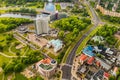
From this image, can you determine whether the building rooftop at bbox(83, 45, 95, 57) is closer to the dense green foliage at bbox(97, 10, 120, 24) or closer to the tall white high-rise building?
the tall white high-rise building

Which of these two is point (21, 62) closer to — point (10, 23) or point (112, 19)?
point (10, 23)

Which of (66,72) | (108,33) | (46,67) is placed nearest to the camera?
(46,67)

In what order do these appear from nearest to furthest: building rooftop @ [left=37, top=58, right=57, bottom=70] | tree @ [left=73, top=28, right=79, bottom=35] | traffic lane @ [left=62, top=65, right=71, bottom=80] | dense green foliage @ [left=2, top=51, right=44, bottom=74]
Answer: building rooftop @ [left=37, top=58, right=57, bottom=70]
traffic lane @ [left=62, top=65, right=71, bottom=80]
dense green foliage @ [left=2, top=51, right=44, bottom=74]
tree @ [left=73, top=28, right=79, bottom=35]

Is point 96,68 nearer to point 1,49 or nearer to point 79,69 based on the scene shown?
point 79,69

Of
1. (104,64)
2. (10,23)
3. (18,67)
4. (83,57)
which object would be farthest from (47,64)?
(10,23)

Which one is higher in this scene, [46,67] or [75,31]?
[75,31]

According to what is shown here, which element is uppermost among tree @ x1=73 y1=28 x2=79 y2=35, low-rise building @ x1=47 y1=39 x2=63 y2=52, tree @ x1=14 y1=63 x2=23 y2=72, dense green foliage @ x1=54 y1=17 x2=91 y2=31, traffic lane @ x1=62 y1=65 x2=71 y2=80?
dense green foliage @ x1=54 y1=17 x2=91 y2=31

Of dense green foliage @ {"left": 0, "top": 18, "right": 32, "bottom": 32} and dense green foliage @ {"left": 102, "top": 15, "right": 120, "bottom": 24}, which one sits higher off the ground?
dense green foliage @ {"left": 102, "top": 15, "right": 120, "bottom": 24}

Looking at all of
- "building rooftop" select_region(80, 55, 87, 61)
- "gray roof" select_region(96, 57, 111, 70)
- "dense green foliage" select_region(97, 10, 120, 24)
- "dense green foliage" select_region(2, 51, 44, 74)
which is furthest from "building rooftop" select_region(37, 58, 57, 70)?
"dense green foliage" select_region(97, 10, 120, 24)
